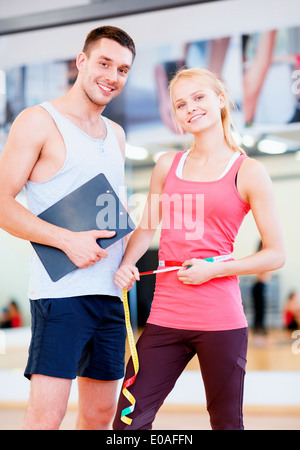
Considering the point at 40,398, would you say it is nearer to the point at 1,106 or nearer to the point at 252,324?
the point at 1,106

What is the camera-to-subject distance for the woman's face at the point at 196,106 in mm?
1702

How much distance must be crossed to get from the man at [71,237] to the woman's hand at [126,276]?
7 centimetres

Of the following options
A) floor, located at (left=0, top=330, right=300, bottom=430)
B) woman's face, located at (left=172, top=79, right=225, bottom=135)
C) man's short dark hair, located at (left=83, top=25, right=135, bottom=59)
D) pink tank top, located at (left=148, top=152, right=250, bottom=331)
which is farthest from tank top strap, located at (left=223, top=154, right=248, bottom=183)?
floor, located at (left=0, top=330, right=300, bottom=430)

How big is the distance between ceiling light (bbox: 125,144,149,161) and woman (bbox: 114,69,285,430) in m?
2.63

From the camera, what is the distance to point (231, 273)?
1.61 meters

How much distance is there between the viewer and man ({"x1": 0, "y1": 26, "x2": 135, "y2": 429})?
1.66 metres

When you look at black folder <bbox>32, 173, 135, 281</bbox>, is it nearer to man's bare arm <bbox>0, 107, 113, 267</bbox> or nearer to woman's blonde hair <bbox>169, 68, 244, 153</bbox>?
man's bare arm <bbox>0, 107, 113, 267</bbox>

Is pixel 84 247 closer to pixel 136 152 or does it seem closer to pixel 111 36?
pixel 111 36

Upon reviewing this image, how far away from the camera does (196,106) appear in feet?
5.58

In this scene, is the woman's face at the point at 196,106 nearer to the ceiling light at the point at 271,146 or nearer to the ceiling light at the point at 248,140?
the ceiling light at the point at 248,140

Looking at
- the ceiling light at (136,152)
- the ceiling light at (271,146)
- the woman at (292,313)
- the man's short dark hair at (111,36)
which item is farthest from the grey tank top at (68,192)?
the woman at (292,313)

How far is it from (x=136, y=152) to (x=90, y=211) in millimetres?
2755

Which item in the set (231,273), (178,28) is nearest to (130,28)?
(178,28)
